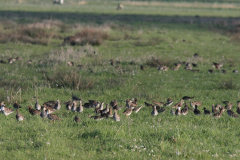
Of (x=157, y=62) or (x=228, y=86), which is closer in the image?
(x=228, y=86)

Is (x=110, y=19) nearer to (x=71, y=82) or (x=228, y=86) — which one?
(x=71, y=82)

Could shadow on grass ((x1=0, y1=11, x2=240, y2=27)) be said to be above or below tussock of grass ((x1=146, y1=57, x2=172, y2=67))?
above

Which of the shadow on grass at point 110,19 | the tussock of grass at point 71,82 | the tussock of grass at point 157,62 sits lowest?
the tussock of grass at point 71,82

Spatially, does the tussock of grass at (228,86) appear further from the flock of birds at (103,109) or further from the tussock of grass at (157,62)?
the tussock of grass at (157,62)

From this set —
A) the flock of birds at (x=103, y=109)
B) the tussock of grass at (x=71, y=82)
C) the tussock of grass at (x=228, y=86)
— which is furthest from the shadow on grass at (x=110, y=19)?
the flock of birds at (x=103, y=109)

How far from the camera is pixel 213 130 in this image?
31.9 ft

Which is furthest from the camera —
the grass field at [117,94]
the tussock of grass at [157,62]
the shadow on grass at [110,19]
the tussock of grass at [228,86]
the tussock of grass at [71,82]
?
the shadow on grass at [110,19]

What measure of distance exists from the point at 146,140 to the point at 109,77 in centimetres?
1046

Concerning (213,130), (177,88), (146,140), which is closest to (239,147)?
(213,130)

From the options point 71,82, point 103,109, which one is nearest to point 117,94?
point 71,82

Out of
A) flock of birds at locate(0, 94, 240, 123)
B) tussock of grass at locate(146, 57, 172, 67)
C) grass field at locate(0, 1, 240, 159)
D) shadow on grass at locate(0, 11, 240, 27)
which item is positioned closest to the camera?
grass field at locate(0, 1, 240, 159)

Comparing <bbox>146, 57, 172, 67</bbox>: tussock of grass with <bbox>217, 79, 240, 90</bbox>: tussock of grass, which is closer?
<bbox>217, 79, 240, 90</bbox>: tussock of grass

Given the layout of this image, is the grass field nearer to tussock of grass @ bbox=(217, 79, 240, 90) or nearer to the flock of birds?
tussock of grass @ bbox=(217, 79, 240, 90)

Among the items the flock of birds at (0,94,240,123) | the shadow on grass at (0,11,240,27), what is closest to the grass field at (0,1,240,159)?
the flock of birds at (0,94,240,123)
